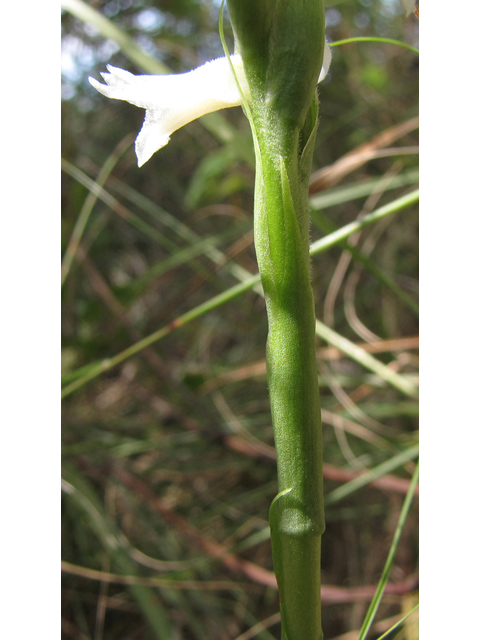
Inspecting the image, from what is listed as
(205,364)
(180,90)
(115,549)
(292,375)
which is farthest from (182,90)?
(205,364)

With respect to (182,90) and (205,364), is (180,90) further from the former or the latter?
(205,364)

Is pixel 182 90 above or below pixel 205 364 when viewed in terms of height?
below

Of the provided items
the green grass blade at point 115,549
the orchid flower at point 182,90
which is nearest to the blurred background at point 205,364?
the green grass blade at point 115,549

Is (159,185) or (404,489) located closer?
(404,489)

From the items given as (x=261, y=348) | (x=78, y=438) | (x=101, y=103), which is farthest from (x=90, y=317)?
(x=101, y=103)

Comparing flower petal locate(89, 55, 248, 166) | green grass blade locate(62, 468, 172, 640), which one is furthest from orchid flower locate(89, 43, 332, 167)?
green grass blade locate(62, 468, 172, 640)
